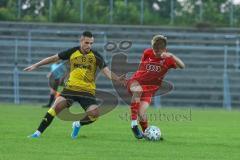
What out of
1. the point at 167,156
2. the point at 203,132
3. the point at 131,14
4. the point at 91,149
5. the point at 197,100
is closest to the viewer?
the point at 167,156

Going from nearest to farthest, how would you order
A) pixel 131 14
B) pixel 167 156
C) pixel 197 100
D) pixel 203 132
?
1. pixel 167 156
2. pixel 203 132
3. pixel 197 100
4. pixel 131 14

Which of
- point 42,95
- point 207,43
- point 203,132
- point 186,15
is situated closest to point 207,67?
point 207,43

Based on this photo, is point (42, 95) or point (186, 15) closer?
point (42, 95)

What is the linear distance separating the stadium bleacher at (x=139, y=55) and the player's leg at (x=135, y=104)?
62.5ft

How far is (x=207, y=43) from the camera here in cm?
3584

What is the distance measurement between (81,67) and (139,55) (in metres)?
20.6

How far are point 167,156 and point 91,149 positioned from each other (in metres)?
1.39

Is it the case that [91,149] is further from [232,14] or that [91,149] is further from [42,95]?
[232,14]

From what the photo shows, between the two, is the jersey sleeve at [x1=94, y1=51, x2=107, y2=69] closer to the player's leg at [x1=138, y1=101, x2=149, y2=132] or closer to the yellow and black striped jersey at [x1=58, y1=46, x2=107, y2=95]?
the yellow and black striped jersey at [x1=58, y1=46, x2=107, y2=95]

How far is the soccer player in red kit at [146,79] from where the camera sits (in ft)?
47.7

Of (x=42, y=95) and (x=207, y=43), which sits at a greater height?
(x=207, y=43)

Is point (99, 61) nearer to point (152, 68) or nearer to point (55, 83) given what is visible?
point (152, 68)

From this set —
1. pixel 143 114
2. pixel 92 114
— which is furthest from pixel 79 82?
pixel 143 114

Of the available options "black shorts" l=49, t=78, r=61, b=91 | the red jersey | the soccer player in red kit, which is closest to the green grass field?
the soccer player in red kit
